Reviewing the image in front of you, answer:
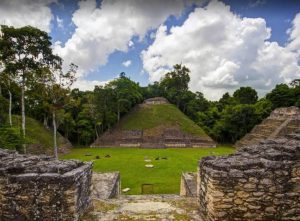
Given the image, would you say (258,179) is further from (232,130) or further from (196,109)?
(196,109)

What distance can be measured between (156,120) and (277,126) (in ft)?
66.9

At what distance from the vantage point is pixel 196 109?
174 feet

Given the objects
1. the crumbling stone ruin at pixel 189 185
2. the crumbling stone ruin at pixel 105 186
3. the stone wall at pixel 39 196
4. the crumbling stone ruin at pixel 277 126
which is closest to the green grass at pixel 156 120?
the crumbling stone ruin at pixel 277 126

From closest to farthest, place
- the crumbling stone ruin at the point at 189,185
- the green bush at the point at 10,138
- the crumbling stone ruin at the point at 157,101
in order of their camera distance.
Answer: the crumbling stone ruin at the point at 189,185 < the green bush at the point at 10,138 < the crumbling stone ruin at the point at 157,101

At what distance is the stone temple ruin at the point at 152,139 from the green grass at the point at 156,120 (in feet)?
5.25

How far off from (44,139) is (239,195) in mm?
29631

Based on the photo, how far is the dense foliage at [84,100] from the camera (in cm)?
2047

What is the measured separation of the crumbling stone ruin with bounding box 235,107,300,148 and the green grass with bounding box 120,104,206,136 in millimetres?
8273

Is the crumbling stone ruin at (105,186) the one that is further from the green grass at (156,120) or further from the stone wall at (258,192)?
the green grass at (156,120)

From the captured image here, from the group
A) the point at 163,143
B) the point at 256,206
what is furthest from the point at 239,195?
the point at 163,143

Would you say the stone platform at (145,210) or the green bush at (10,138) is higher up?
the green bush at (10,138)

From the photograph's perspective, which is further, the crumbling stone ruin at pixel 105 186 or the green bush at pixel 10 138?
the green bush at pixel 10 138

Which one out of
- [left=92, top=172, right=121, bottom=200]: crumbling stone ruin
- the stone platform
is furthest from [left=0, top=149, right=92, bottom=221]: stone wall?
[left=92, top=172, right=121, bottom=200]: crumbling stone ruin

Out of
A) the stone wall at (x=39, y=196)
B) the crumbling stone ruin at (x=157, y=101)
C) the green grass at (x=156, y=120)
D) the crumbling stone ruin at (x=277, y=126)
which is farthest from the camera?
the crumbling stone ruin at (x=157, y=101)
